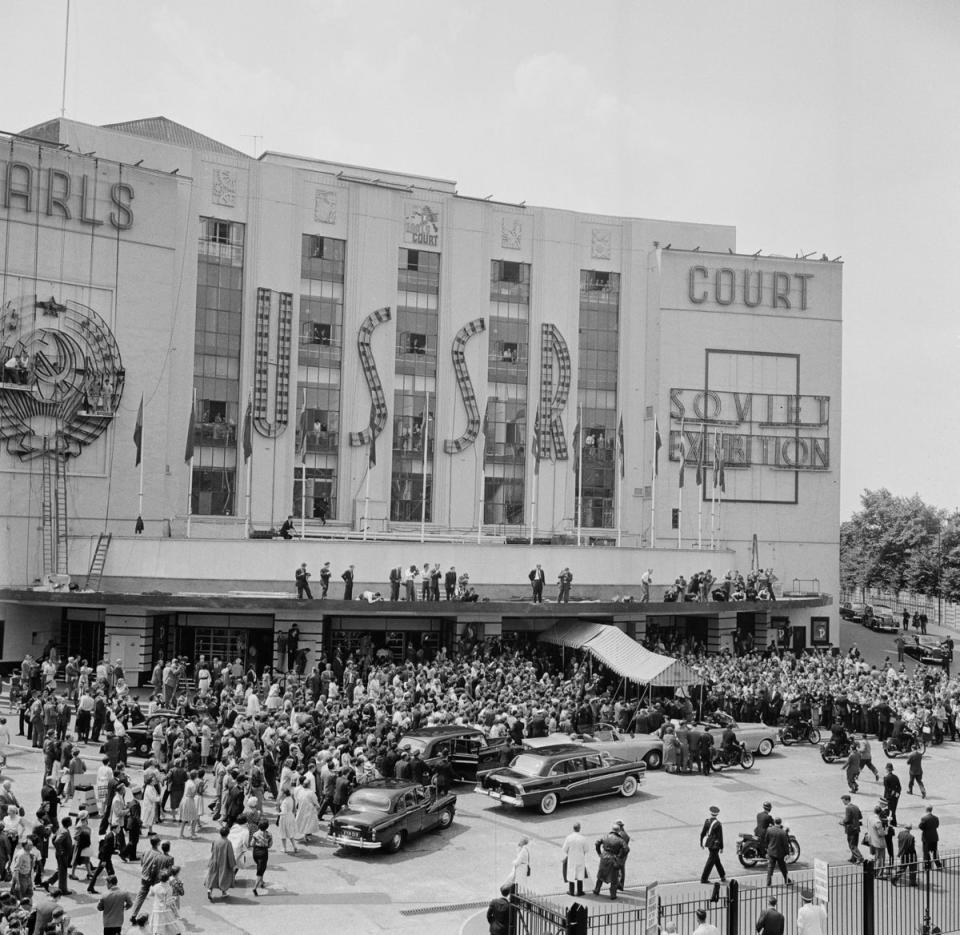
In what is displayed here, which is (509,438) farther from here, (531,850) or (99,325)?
(531,850)

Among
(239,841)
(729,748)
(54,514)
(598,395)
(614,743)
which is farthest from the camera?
(598,395)

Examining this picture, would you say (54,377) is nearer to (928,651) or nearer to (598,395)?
(598,395)

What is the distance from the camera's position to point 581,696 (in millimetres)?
37906

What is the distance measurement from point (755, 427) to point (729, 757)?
124 feet

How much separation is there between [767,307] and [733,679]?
3281 cm

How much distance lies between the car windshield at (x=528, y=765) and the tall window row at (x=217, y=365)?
3433cm

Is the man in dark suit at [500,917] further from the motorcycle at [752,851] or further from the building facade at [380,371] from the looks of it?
the building facade at [380,371]

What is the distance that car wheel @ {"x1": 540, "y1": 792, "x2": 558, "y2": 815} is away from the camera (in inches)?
1087

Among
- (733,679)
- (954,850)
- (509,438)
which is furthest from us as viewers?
(509,438)

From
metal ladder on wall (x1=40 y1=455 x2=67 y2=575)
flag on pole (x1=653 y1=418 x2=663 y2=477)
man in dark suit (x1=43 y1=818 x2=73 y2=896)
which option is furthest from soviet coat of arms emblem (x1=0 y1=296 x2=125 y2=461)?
man in dark suit (x1=43 y1=818 x2=73 y2=896)

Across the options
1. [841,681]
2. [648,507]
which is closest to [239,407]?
[648,507]

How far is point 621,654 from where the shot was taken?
43.5m

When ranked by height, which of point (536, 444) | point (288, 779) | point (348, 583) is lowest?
point (288, 779)

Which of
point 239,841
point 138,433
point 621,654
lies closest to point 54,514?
point 138,433
